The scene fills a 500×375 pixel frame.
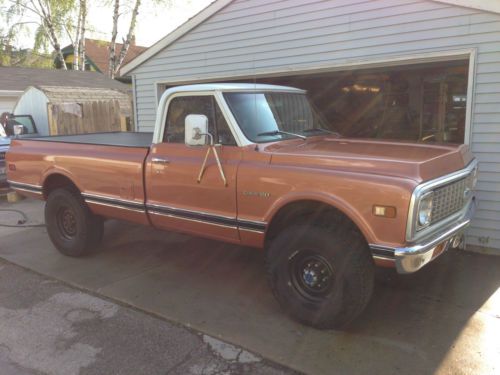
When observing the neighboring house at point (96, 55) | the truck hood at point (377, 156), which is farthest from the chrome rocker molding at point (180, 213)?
the neighboring house at point (96, 55)

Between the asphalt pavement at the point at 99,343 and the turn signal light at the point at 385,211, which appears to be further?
the asphalt pavement at the point at 99,343

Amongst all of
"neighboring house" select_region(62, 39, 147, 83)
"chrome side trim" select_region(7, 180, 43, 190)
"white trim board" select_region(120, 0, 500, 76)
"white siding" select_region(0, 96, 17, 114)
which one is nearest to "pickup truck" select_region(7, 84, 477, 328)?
"chrome side trim" select_region(7, 180, 43, 190)

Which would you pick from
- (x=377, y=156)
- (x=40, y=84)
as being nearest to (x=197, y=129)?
(x=377, y=156)

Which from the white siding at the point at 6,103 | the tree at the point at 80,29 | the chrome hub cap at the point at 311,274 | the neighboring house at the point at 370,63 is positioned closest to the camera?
the chrome hub cap at the point at 311,274

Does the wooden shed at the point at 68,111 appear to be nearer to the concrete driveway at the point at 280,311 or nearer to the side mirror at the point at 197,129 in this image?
the concrete driveway at the point at 280,311

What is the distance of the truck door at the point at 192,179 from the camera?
13.3ft

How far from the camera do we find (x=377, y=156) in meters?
3.57

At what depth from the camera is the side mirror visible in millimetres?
3869

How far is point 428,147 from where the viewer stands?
4137 millimetres

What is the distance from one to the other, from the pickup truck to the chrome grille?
2 centimetres

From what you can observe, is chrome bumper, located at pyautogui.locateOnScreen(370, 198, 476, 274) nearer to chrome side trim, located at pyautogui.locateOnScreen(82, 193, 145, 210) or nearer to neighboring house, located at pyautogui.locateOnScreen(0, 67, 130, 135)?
chrome side trim, located at pyautogui.locateOnScreen(82, 193, 145, 210)

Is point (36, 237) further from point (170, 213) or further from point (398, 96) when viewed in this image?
point (398, 96)

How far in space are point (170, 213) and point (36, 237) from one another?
10.7ft

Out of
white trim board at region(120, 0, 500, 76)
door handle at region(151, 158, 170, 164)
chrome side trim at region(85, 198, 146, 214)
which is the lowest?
chrome side trim at region(85, 198, 146, 214)
